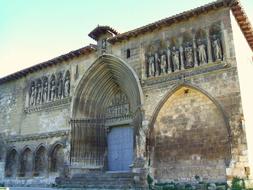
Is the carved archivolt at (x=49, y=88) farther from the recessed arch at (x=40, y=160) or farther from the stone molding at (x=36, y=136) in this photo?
the recessed arch at (x=40, y=160)

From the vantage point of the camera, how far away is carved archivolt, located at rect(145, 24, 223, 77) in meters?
10.4

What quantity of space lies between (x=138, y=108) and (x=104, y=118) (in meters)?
2.76

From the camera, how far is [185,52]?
433 inches

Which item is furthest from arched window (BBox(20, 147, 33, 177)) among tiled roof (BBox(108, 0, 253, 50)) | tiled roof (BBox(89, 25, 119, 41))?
tiled roof (BBox(108, 0, 253, 50))

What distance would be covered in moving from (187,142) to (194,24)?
4352mm

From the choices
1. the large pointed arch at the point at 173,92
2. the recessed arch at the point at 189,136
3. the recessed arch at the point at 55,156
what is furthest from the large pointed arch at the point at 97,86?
the recessed arch at the point at 189,136

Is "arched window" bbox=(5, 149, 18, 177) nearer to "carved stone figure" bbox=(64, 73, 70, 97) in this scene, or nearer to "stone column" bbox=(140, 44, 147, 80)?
"carved stone figure" bbox=(64, 73, 70, 97)

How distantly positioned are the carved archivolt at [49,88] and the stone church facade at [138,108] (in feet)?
0.17

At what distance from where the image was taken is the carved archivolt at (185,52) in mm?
10422

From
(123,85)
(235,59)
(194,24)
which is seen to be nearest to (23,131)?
(123,85)

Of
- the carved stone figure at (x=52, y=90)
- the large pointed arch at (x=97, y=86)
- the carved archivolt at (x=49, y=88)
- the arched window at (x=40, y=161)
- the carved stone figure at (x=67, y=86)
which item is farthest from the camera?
Result: the carved stone figure at (x=52, y=90)

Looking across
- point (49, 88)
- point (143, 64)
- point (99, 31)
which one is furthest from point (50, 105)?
point (143, 64)

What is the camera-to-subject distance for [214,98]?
989 cm

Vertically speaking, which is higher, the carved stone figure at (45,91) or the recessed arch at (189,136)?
the carved stone figure at (45,91)
